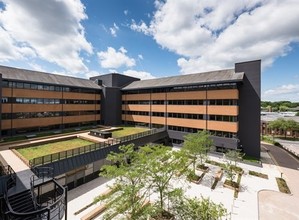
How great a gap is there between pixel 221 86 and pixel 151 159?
837 inches

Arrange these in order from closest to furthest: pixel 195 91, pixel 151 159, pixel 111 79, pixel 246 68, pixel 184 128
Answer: pixel 151 159 < pixel 246 68 < pixel 195 91 < pixel 184 128 < pixel 111 79

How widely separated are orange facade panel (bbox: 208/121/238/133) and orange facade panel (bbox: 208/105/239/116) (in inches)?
64.9

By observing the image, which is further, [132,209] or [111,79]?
[111,79]

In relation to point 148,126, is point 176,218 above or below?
below

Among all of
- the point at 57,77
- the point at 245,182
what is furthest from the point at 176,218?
the point at 57,77

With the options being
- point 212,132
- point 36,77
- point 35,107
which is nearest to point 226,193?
point 212,132

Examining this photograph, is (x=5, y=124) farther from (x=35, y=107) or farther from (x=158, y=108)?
(x=158, y=108)

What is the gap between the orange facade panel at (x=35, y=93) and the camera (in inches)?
1109

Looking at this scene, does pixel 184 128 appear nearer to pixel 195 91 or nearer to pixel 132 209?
pixel 195 91

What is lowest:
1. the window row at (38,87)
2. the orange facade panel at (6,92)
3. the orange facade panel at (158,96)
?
the orange facade panel at (6,92)

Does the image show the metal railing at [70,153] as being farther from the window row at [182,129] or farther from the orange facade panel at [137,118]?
the orange facade panel at [137,118]

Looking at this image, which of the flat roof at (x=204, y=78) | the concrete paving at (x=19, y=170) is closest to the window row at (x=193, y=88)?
the flat roof at (x=204, y=78)

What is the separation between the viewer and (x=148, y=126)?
132 ft

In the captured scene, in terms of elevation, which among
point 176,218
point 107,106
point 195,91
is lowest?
point 176,218
